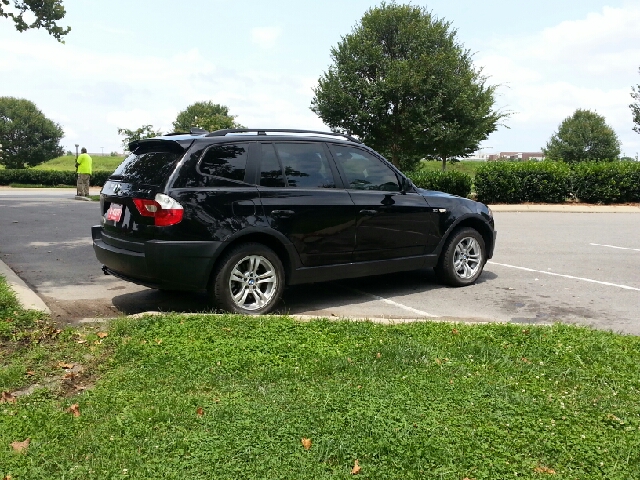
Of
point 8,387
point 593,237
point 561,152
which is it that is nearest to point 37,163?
point 561,152

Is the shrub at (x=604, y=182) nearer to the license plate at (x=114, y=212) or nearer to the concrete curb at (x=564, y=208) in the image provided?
the concrete curb at (x=564, y=208)

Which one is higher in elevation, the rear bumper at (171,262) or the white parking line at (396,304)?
the rear bumper at (171,262)

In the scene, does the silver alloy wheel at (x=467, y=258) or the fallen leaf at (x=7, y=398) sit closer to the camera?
the fallen leaf at (x=7, y=398)

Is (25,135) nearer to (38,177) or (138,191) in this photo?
(38,177)

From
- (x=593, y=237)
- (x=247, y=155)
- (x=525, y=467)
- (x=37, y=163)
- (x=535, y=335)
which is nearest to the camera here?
(x=525, y=467)

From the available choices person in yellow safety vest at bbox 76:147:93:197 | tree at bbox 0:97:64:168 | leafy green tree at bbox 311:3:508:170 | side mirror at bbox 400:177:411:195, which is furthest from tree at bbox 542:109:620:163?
side mirror at bbox 400:177:411:195

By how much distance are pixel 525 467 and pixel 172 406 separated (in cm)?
197

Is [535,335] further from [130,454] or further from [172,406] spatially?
[130,454]

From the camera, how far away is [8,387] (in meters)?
4.11

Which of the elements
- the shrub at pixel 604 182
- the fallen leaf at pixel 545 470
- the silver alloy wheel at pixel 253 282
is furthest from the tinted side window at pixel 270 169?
the shrub at pixel 604 182

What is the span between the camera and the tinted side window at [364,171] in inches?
273

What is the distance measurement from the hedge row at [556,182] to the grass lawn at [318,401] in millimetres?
17000

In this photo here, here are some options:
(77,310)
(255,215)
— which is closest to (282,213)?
(255,215)

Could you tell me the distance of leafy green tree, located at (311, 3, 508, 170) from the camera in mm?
29172
